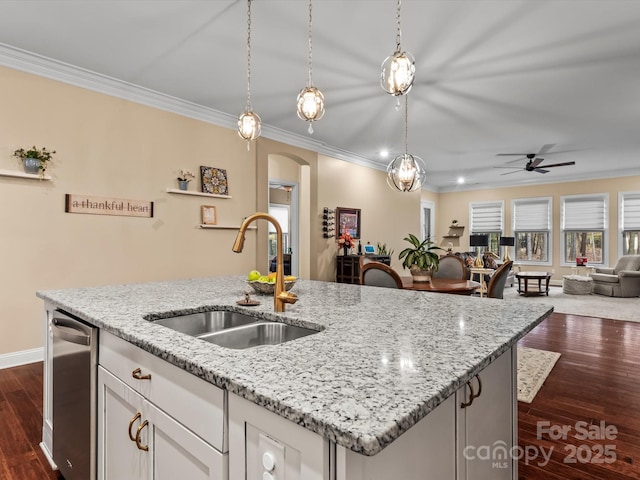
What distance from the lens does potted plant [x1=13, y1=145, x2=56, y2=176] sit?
3.19 meters

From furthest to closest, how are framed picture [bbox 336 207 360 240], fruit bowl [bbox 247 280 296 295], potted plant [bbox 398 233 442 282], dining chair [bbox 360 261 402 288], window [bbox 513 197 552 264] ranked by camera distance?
1. window [bbox 513 197 552 264]
2. framed picture [bbox 336 207 360 240]
3. potted plant [bbox 398 233 442 282]
4. dining chair [bbox 360 261 402 288]
5. fruit bowl [bbox 247 280 296 295]

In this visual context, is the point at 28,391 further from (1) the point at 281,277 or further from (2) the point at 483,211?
(2) the point at 483,211

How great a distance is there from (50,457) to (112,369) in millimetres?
1079

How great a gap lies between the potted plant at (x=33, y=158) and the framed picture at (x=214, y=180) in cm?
157

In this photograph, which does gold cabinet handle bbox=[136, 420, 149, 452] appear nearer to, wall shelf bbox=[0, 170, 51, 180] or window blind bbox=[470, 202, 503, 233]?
wall shelf bbox=[0, 170, 51, 180]

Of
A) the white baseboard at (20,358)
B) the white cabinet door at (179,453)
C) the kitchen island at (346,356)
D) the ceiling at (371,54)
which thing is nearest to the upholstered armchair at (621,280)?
the ceiling at (371,54)

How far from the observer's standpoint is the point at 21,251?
10.6 ft

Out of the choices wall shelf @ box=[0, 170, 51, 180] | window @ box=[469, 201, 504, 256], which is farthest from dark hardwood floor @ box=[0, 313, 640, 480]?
window @ box=[469, 201, 504, 256]

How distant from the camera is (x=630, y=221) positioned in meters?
8.23

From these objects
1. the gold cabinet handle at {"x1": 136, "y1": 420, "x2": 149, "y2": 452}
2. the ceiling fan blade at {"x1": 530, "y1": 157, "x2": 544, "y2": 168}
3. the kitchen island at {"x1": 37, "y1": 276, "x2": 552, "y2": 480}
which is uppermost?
the ceiling fan blade at {"x1": 530, "y1": 157, "x2": 544, "y2": 168}

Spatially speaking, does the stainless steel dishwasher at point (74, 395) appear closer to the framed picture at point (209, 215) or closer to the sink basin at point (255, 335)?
the sink basin at point (255, 335)

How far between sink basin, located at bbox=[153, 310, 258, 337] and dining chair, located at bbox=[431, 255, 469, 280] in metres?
3.43

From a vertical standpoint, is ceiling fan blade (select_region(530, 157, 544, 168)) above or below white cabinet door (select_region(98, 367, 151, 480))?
above

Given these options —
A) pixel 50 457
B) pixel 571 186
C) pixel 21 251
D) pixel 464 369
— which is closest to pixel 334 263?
pixel 21 251
